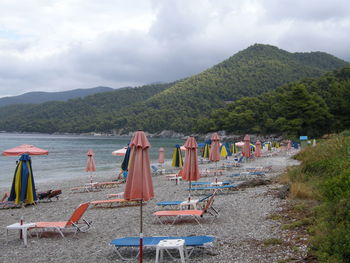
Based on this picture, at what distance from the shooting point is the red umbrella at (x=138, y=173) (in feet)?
18.4

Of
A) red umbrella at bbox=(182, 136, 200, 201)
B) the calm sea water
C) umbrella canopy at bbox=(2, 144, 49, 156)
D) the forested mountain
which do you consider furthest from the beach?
the forested mountain

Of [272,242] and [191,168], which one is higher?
[191,168]

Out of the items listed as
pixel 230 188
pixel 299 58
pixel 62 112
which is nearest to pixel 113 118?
pixel 62 112

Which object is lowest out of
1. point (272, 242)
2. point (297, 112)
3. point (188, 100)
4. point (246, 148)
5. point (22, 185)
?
point (272, 242)

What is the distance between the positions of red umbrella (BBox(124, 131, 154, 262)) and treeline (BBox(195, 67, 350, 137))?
172ft

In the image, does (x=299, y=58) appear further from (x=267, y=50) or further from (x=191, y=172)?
(x=191, y=172)

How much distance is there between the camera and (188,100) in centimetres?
14538

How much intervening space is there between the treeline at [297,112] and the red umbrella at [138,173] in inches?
2067

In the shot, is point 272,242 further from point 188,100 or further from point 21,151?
point 188,100

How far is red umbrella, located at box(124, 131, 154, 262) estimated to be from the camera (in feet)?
18.4

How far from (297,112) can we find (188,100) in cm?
9034

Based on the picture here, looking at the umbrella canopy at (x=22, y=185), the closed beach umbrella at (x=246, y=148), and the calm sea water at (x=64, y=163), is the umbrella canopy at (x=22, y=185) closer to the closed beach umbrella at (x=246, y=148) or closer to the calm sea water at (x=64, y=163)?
the calm sea water at (x=64, y=163)

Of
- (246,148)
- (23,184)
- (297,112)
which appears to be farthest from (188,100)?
(23,184)

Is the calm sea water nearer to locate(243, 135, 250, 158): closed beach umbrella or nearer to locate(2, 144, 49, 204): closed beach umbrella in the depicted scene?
locate(243, 135, 250, 158): closed beach umbrella
